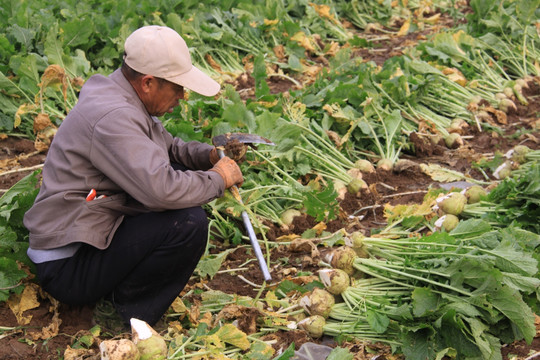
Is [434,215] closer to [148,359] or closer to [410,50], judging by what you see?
[148,359]

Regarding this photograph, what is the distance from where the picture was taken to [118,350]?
273 centimetres

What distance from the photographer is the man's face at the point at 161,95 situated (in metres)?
3.11

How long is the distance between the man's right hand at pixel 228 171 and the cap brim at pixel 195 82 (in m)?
0.37

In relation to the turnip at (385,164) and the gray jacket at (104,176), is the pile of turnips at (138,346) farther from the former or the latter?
the turnip at (385,164)

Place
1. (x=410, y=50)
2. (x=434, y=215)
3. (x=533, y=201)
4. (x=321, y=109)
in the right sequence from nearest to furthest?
1. (x=533, y=201)
2. (x=434, y=215)
3. (x=321, y=109)
4. (x=410, y=50)

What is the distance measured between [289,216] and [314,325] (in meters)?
1.26

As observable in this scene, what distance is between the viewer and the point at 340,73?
249 inches

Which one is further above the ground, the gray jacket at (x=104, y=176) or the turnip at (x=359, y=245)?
the gray jacket at (x=104, y=176)

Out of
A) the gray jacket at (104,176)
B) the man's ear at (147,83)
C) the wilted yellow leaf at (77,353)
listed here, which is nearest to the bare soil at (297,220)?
the wilted yellow leaf at (77,353)

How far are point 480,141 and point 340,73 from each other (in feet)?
4.90

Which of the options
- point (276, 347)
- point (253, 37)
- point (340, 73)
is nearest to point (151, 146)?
point (276, 347)

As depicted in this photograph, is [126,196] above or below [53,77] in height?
above

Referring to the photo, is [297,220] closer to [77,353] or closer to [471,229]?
[471,229]

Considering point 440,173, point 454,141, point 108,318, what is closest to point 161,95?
point 108,318
